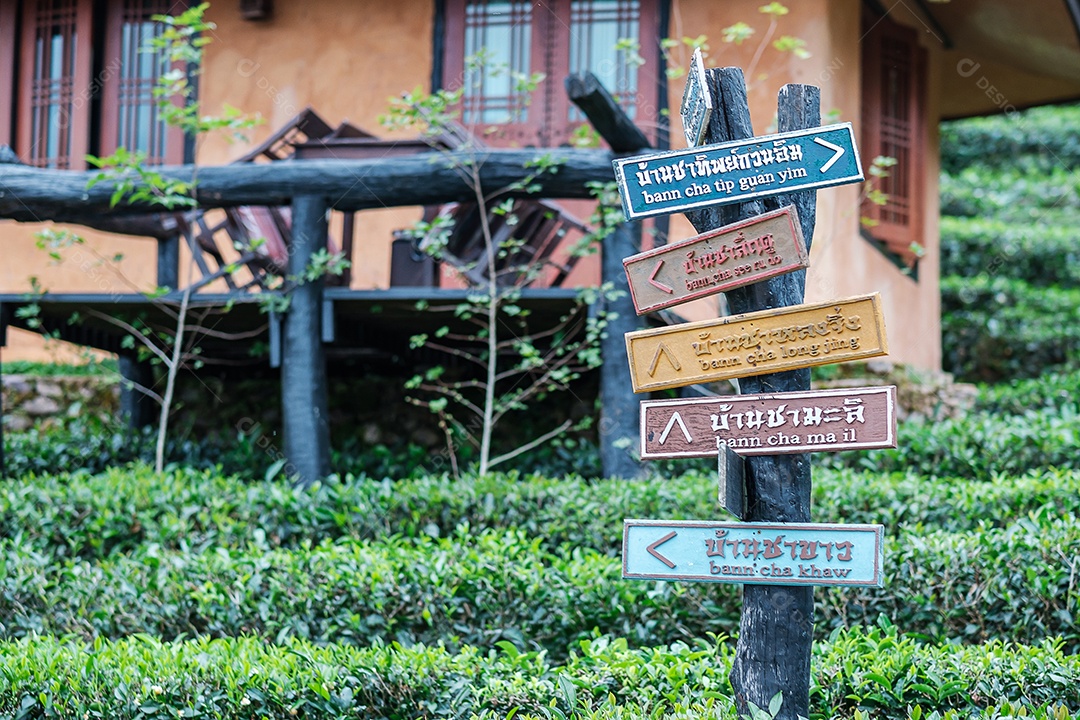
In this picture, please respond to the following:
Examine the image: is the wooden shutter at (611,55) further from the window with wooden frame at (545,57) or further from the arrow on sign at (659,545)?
the arrow on sign at (659,545)

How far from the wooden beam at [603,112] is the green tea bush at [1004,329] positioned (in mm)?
6575

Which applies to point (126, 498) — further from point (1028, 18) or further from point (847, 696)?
point (1028, 18)

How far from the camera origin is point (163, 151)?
34.1ft

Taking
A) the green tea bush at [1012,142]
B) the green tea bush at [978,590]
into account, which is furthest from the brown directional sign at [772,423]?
the green tea bush at [1012,142]

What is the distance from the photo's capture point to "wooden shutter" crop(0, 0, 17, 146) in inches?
416

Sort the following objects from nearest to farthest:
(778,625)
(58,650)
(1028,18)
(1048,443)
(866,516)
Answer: (778,625), (58,650), (866,516), (1048,443), (1028,18)

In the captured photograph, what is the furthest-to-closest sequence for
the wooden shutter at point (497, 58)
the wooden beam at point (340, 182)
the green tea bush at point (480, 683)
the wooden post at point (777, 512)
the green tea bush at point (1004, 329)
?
the green tea bush at point (1004, 329) → the wooden shutter at point (497, 58) → the wooden beam at point (340, 182) → the green tea bush at point (480, 683) → the wooden post at point (777, 512)

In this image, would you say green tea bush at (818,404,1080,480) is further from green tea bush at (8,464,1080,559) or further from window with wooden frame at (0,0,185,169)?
window with wooden frame at (0,0,185,169)

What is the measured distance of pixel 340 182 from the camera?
739cm

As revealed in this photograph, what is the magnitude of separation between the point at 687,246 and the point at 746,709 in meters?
1.46

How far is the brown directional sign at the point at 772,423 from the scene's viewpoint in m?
3.31

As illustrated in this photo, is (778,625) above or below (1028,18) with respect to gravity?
below

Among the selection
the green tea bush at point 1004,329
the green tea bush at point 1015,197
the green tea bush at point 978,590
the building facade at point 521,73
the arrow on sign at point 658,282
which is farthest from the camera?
the green tea bush at point 1015,197

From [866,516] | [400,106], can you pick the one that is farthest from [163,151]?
[866,516]
